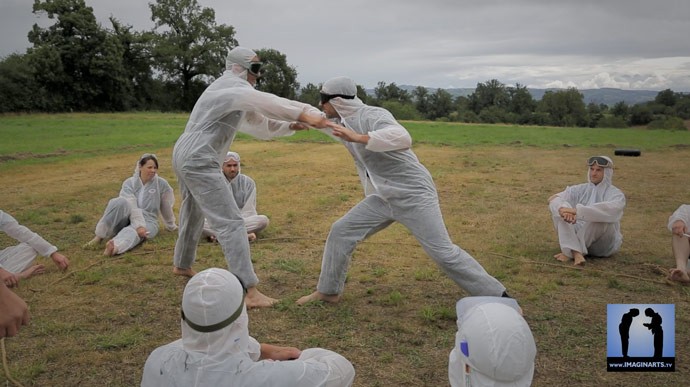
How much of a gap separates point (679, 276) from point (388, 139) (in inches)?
139

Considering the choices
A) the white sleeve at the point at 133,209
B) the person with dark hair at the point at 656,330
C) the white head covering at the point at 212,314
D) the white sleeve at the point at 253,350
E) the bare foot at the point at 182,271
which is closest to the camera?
the white head covering at the point at 212,314

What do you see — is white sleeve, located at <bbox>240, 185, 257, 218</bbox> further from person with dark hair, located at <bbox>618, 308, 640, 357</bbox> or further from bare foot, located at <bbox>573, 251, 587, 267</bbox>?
person with dark hair, located at <bbox>618, 308, 640, 357</bbox>

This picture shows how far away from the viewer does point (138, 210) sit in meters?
7.21

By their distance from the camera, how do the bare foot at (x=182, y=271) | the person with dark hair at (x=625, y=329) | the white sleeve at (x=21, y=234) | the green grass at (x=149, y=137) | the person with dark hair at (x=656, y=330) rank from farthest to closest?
the green grass at (x=149, y=137) < the bare foot at (x=182, y=271) < the white sleeve at (x=21, y=234) < the person with dark hair at (x=656, y=330) < the person with dark hair at (x=625, y=329)

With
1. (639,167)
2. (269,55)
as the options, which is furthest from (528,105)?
(639,167)

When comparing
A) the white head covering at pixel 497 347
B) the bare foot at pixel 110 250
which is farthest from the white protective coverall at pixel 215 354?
the bare foot at pixel 110 250

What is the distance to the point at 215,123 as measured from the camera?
5.12 meters

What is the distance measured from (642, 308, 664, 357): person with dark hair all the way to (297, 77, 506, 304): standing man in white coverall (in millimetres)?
1082

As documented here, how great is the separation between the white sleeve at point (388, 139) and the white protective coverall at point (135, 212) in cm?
377

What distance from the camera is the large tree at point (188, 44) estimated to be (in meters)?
41.8

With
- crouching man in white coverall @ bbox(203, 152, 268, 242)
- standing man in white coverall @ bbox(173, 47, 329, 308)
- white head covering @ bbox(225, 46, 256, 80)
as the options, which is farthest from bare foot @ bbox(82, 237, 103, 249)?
white head covering @ bbox(225, 46, 256, 80)

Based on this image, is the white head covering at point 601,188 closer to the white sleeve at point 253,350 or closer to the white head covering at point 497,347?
the white head covering at point 497,347

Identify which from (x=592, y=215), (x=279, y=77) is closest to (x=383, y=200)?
(x=592, y=215)

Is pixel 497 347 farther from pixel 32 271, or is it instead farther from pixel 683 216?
pixel 32 271
